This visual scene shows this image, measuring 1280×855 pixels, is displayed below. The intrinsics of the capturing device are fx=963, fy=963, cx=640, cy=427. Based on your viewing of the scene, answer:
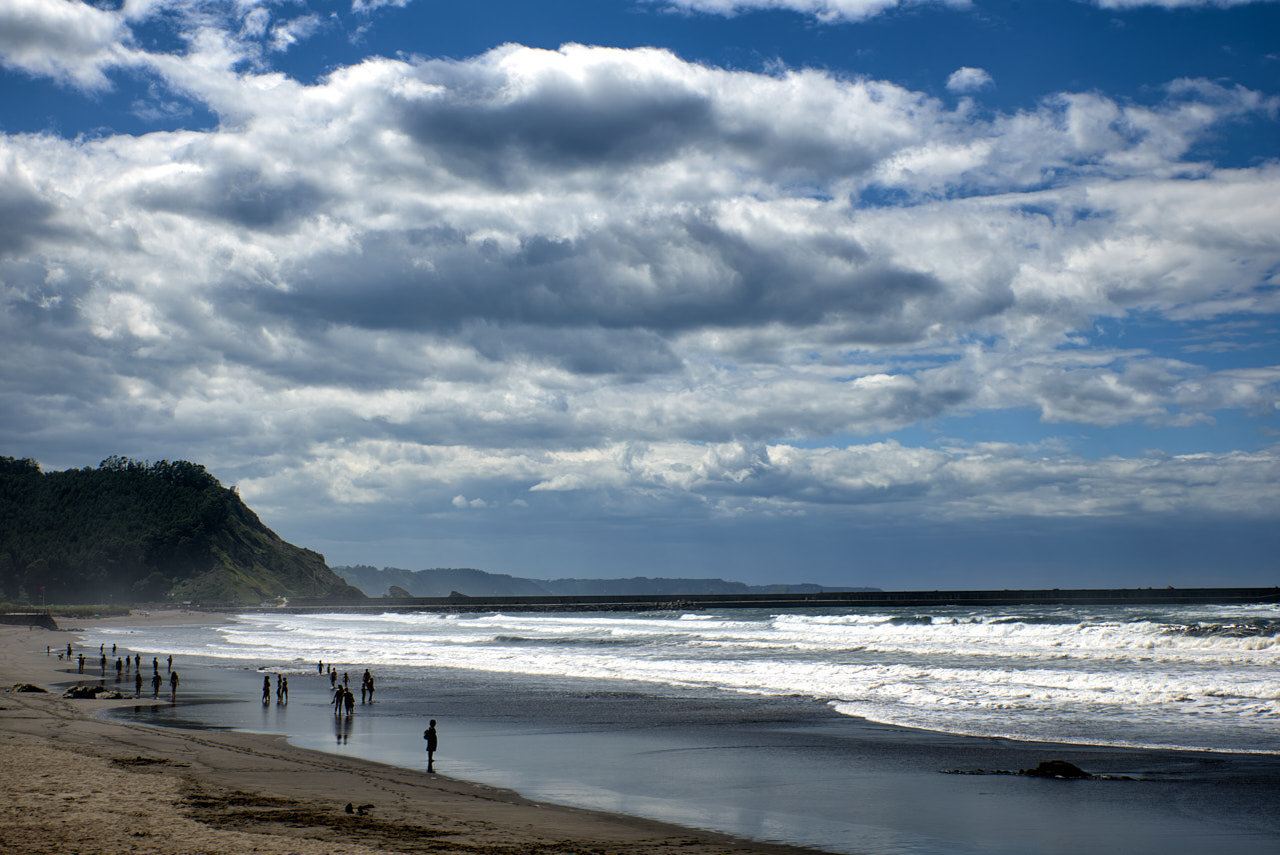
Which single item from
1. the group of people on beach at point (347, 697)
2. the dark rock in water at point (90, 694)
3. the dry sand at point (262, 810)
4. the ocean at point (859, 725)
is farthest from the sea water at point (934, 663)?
the dry sand at point (262, 810)

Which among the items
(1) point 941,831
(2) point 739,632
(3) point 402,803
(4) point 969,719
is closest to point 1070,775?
(1) point 941,831

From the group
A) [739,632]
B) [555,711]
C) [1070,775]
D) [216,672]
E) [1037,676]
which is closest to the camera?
[1070,775]

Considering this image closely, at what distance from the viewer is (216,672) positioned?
50688 mm

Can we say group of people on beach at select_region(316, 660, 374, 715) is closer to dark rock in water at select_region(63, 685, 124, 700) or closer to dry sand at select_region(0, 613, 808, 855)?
dry sand at select_region(0, 613, 808, 855)

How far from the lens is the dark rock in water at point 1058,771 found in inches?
830

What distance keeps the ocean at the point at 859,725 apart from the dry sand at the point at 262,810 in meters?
1.59

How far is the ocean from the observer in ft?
59.5

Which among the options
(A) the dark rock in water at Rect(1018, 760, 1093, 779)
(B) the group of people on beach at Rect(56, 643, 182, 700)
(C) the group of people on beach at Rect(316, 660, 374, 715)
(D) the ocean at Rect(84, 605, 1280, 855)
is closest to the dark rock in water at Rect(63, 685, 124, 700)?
(B) the group of people on beach at Rect(56, 643, 182, 700)

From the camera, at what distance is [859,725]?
29.9 metres

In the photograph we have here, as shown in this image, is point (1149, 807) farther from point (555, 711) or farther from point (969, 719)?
point (555, 711)

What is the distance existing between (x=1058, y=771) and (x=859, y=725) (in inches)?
365

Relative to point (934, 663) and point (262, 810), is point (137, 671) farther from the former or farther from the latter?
point (934, 663)

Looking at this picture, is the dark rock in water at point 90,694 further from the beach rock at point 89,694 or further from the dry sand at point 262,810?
the dry sand at point 262,810

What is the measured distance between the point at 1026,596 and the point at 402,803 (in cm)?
14426
